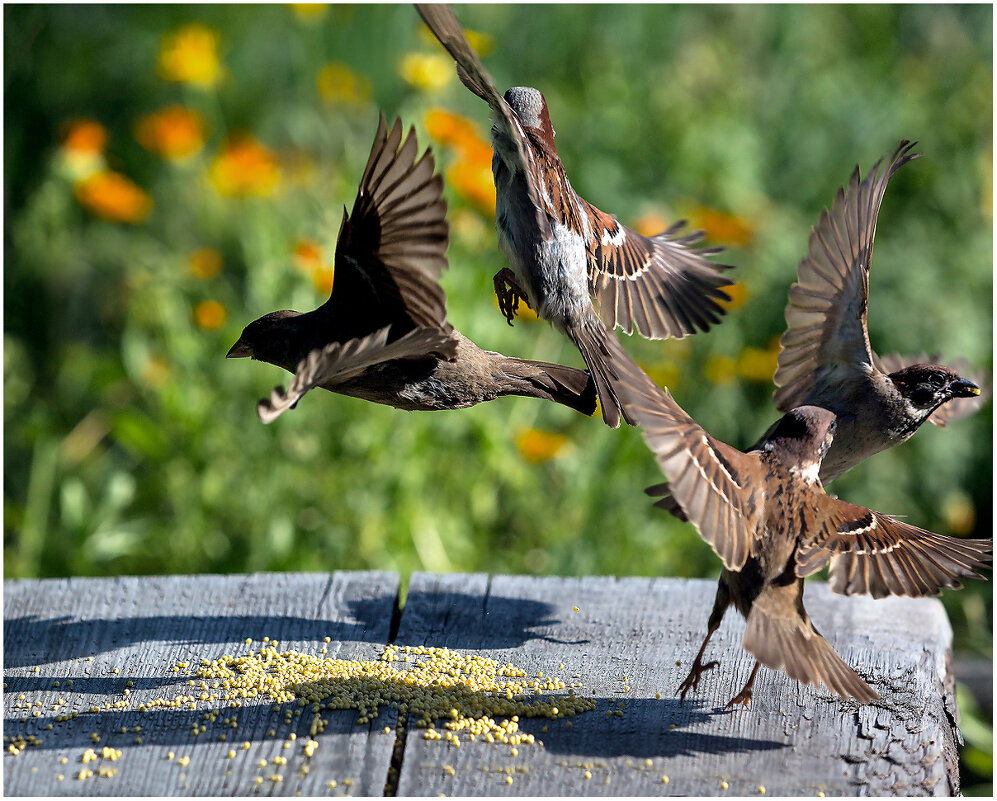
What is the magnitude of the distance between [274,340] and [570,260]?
0.78 m

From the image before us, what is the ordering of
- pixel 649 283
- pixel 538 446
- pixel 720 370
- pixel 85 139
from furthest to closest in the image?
pixel 85 139, pixel 720 370, pixel 538 446, pixel 649 283

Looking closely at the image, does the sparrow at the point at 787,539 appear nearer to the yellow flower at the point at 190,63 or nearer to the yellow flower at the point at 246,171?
the yellow flower at the point at 246,171

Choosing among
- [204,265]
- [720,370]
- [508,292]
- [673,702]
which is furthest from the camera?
[720,370]

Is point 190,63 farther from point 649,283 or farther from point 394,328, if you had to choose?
→ point 394,328

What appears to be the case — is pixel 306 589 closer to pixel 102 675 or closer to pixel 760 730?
pixel 102 675

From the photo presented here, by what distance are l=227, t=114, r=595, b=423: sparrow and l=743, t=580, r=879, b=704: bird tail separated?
689 mm

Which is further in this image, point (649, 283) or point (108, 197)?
point (108, 197)

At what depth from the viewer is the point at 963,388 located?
3059 millimetres

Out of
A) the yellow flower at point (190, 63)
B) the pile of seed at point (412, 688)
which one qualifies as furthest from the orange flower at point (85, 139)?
the pile of seed at point (412, 688)

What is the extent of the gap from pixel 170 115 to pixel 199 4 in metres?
1.98

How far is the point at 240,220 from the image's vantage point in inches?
246

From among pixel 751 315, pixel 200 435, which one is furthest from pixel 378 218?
pixel 751 315

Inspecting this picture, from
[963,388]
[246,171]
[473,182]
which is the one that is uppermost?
[246,171]

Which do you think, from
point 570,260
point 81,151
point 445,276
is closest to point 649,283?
point 570,260
